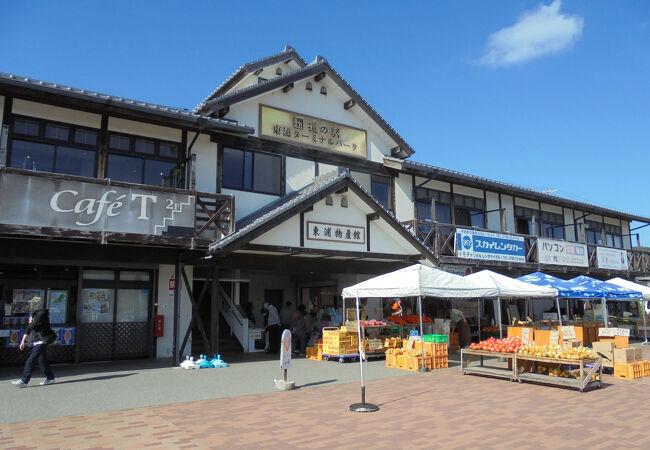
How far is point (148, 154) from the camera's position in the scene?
12.7 m

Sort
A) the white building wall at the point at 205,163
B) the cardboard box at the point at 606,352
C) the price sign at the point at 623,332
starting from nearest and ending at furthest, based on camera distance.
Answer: the cardboard box at the point at 606,352 → the price sign at the point at 623,332 → the white building wall at the point at 205,163

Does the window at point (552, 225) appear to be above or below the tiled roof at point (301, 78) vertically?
below

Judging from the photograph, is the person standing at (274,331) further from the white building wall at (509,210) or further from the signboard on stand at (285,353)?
the white building wall at (509,210)

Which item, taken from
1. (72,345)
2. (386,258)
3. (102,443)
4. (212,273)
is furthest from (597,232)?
(102,443)

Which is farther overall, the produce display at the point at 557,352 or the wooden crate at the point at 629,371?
the wooden crate at the point at 629,371

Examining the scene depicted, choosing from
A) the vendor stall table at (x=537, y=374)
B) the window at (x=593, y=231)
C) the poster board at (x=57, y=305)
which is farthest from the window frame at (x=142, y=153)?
the window at (x=593, y=231)

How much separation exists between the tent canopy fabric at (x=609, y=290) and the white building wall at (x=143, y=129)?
41.8ft

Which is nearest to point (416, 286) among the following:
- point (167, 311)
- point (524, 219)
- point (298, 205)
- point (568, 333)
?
point (298, 205)

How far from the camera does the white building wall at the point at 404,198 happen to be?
1767 cm

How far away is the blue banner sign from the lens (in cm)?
1714

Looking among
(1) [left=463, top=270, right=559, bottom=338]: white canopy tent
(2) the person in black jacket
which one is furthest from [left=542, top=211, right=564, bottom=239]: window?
(2) the person in black jacket

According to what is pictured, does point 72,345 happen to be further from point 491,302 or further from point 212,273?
point 491,302

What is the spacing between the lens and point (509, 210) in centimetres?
2131

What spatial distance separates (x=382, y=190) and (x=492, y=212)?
605 cm
